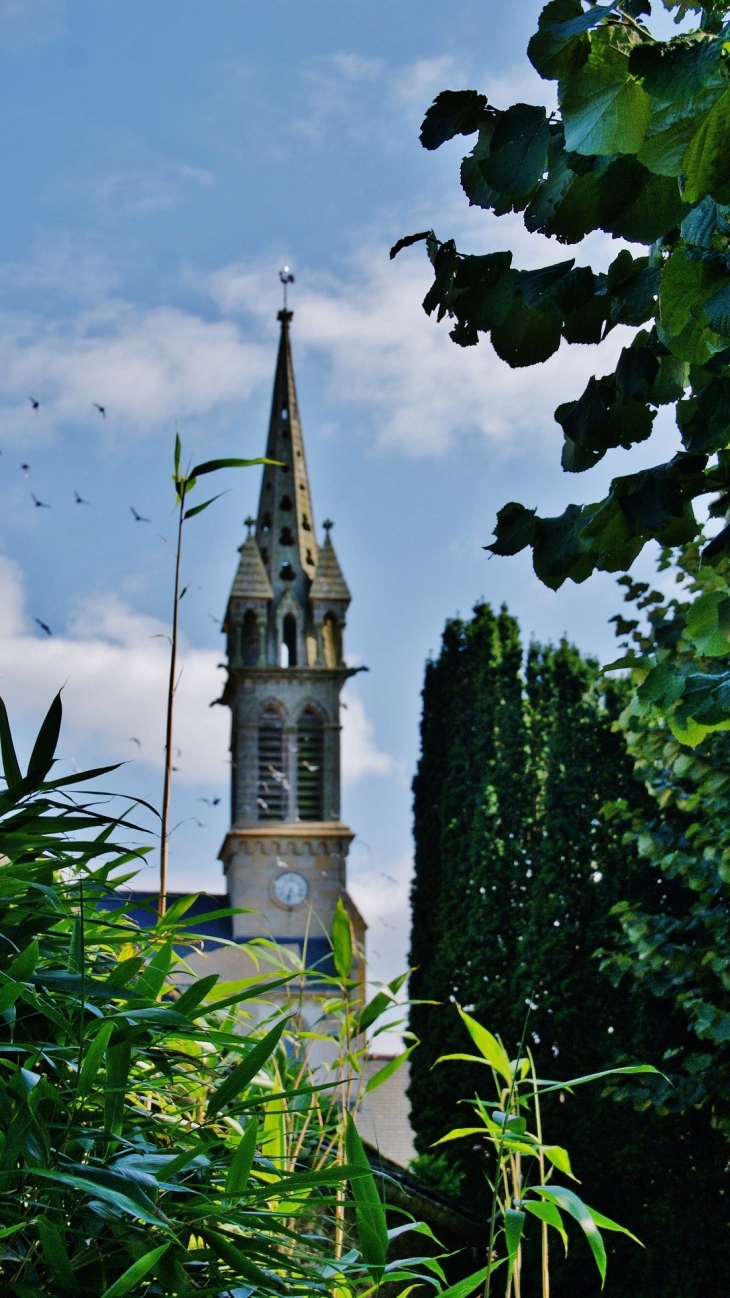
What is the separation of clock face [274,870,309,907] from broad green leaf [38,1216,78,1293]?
33.6m

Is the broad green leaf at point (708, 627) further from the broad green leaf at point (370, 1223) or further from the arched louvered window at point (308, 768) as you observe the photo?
the arched louvered window at point (308, 768)

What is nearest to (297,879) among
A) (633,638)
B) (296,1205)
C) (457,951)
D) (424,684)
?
(424,684)

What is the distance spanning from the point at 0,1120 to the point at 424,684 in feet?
55.3

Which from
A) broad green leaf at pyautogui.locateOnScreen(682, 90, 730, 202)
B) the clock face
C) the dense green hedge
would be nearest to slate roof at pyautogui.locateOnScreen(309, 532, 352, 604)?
the clock face

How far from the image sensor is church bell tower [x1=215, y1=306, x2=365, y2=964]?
115 ft

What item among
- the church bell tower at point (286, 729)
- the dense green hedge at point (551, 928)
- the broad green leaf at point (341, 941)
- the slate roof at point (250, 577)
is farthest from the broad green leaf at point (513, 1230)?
the slate roof at point (250, 577)

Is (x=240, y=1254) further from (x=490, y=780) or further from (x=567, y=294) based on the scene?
(x=490, y=780)

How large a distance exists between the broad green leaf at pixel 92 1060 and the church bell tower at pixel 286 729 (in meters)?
32.3

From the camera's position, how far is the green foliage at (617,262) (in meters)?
1.80

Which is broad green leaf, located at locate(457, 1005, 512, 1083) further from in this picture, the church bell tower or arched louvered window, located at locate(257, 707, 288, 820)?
arched louvered window, located at locate(257, 707, 288, 820)

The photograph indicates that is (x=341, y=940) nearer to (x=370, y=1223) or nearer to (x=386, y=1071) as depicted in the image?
(x=386, y=1071)

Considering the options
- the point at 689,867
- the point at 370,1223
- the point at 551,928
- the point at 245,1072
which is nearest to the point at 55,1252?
the point at 245,1072

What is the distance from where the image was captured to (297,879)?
35.1 metres

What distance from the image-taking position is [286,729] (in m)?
35.8
